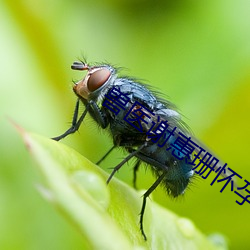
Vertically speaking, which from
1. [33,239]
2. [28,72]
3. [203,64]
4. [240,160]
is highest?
[203,64]

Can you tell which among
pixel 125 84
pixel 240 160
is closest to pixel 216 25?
pixel 240 160

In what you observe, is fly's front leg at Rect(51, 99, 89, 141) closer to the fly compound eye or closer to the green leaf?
the fly compound eye

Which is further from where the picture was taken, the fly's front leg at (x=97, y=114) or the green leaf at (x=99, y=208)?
the fly's front leg at (x=97, y=114)

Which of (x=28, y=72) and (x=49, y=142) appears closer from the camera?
(x=49, y=142)

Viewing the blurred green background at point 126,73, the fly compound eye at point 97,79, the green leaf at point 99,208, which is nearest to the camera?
the green leaf at point 99,208

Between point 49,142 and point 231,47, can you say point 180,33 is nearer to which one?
point 231,47

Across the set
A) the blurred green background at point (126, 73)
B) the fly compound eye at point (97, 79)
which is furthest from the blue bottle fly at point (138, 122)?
the blurred green background at point (126, 73)

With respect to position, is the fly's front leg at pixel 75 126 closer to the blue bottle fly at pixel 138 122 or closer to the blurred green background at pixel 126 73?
the blue bottle fly at pixel 138 122
